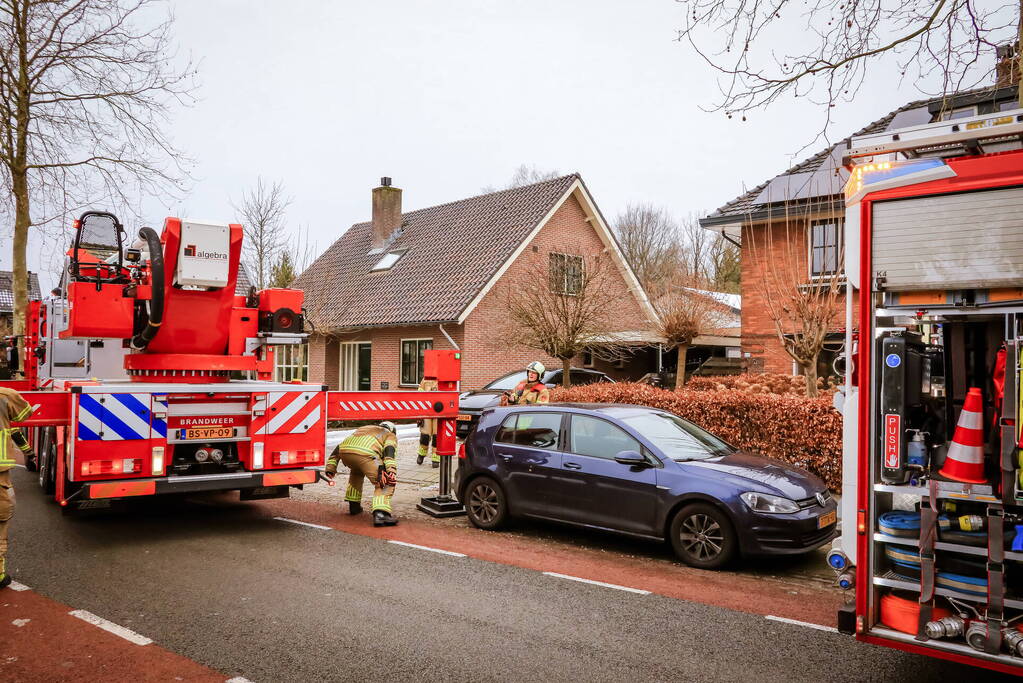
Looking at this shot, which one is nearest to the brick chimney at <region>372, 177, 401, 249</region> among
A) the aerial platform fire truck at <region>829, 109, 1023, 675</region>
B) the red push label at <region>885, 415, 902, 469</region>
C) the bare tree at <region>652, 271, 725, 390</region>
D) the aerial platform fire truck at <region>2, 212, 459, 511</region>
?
the bare tree at <region>652, 271, 725, 390</region>

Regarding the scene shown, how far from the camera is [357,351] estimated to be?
25.3m

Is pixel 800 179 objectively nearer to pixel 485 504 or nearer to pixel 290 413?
pixel 485 504

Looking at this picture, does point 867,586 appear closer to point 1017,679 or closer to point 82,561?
point 1017,679

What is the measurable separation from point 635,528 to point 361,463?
3279mm

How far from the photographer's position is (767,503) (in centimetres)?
689

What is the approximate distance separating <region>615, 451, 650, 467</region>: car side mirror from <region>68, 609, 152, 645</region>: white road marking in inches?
169

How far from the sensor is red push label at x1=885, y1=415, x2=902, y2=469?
406cm

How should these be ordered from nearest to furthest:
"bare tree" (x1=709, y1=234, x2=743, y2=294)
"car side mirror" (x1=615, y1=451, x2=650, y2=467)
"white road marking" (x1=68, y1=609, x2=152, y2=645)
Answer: "white road marking" (x1=68, y1=609, x2=152, y2=645)
"car side mirror" (x1=615, y1=451, x2=650, y2=467)
"bare tree" (x1=709, y1=234, x2=743, y2=294)

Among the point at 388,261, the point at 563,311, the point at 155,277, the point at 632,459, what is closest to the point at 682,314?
the point at 563,311

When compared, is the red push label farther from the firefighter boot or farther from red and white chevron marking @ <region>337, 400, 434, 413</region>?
red and white chevron marking @ <region>337, 400, 434, 413</region>

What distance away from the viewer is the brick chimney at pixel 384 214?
91.8 feet

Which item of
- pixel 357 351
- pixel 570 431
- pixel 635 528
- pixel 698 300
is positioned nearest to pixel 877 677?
pixel 635 528

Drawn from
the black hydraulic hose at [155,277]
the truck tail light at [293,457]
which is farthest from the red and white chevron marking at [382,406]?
the black hydraulic hose at [155,277]

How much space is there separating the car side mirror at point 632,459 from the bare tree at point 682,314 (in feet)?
34.4
